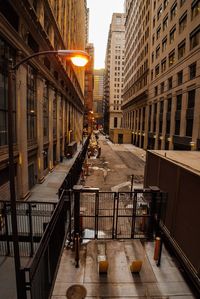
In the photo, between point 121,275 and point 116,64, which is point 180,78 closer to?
point 121,275

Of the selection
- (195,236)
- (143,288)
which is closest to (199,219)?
(195,236)

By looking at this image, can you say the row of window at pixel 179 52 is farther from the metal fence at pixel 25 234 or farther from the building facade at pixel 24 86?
the metal fence at pixel 25 234

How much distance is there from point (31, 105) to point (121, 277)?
14.7 meters

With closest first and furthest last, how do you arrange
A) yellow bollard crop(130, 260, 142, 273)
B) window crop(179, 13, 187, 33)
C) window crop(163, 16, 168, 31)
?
yellow bollard crop(130, 260, 142, 273) → window crop(179, 13, 187, 33) → window crop(163, 16, 168, 31)

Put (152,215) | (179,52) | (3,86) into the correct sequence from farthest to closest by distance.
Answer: (179,52) → (3,86) → (152,215)

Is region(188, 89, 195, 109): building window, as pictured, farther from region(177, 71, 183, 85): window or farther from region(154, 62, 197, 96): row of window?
region(177, 71, 183, 85): window

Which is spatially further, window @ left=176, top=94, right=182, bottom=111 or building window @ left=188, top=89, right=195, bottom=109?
window @ left=176, top=94, right=182, bottom=111

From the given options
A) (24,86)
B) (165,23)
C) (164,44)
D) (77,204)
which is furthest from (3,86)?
(165,23)

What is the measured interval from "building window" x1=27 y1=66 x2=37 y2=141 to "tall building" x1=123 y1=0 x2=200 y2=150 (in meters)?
19.6

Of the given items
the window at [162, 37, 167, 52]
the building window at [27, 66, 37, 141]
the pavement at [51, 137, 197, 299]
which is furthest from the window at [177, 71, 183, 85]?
the pavement at [51, 137, 197, 299]

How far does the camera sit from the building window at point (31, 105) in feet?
51.7

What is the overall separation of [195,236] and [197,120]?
21.7 meters

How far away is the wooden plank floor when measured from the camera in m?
6.20

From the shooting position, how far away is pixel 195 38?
25.9 m
